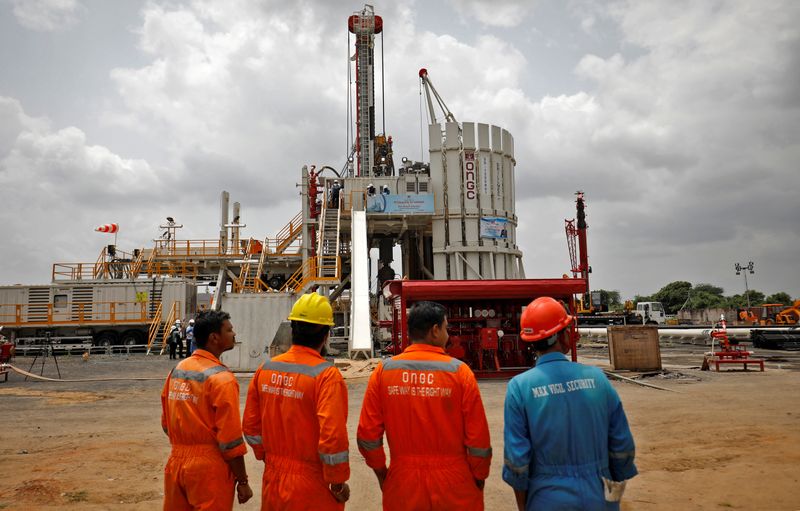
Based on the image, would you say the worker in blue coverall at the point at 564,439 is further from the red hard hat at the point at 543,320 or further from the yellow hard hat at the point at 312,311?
the yellow hard hat at the point at 312,311

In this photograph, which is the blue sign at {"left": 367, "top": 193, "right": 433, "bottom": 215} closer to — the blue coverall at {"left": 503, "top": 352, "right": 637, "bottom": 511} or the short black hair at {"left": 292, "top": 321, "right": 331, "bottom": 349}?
the short black hair at {"left": 292, "top": 321, "right": 331, "bottom": 349}

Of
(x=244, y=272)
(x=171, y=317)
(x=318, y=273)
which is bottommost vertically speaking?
(x=171, y=317)

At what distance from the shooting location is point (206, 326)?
3.55 metres

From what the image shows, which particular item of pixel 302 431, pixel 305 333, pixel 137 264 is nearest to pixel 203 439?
pixel 302 431

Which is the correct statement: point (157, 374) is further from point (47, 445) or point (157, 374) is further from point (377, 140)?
point (377, 140)

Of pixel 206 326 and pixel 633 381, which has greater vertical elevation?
pixel 206 326

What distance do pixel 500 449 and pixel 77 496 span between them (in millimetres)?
4679

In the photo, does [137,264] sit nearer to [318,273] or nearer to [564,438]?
[318,273]

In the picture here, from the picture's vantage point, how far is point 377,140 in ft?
105

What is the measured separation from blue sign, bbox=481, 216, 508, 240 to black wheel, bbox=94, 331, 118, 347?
59.1ft

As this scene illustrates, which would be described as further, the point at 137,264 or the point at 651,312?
the point at 651,312

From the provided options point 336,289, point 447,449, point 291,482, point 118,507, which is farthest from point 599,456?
point 336,289

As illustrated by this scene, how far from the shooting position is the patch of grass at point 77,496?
5.11 meters

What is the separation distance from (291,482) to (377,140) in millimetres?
29947
